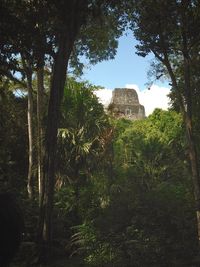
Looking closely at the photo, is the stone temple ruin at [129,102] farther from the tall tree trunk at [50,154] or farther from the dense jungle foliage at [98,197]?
the tall tree trunk at [50,154]

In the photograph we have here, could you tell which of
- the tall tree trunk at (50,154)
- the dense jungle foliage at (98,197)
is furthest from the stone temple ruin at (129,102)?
the tall tree trunk at (50,154)

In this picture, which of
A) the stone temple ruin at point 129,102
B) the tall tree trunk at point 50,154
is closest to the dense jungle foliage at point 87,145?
the tall tree trunk at point 50,154

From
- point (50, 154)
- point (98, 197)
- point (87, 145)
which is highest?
point (87, 145)

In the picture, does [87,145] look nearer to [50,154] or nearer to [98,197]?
[98,197]

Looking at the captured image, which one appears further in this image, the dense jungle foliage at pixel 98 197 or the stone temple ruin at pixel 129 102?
the stone temple ruin at pixel 129 102

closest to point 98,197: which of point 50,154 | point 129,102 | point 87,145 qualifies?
point 87,145

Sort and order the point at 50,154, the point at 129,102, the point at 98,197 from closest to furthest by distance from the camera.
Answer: the point at 50,154 → the point at 98,197 → the point at 129,102

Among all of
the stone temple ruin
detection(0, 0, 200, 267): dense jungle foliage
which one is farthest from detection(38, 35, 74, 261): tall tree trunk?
the stone temple ruin

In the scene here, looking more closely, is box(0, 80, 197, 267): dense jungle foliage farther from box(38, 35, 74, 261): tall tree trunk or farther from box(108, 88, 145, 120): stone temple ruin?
box(108, 88, 145, 120): stone temple ruin

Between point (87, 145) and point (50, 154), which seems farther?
point (87, 145)

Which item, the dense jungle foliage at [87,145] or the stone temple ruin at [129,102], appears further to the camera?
the stone temple ruin at [129,102]

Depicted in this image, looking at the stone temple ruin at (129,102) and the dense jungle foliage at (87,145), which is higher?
the stone temple ruin at (129,102)

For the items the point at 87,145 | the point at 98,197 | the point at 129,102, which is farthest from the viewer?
the point at 129,102

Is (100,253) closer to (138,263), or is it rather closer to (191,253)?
(138,263)
